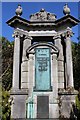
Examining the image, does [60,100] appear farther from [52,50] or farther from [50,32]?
[50,32]

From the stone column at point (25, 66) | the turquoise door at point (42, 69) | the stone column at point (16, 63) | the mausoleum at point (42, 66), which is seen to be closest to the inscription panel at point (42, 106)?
the mausoleum at point (42, 66)

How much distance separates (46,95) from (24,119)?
5.25ft

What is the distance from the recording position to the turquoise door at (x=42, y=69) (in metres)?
12.2

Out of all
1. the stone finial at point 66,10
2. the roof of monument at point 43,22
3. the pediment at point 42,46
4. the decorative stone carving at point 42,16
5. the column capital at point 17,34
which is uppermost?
the stone finial at point 66,10

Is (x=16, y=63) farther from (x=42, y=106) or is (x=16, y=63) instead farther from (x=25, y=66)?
(x=42, y=106)

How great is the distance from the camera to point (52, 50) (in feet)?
41.9

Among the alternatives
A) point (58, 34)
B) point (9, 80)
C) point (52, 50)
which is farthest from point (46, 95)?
point (9, 80)

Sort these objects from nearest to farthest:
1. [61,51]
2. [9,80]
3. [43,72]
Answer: [43,72] → [61,51] → [9,80]

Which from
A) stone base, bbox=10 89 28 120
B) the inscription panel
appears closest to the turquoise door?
the inscription panel

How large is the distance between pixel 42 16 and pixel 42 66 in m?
3.17

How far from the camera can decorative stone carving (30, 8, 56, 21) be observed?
13766mm

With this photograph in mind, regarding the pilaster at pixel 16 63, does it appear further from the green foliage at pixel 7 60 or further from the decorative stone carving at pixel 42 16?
the green foliage at pixel 7 60

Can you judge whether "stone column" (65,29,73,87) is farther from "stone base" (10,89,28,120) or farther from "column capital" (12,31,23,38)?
"column capital" (12,31,23,38)

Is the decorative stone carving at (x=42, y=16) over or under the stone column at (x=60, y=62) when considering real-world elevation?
over
